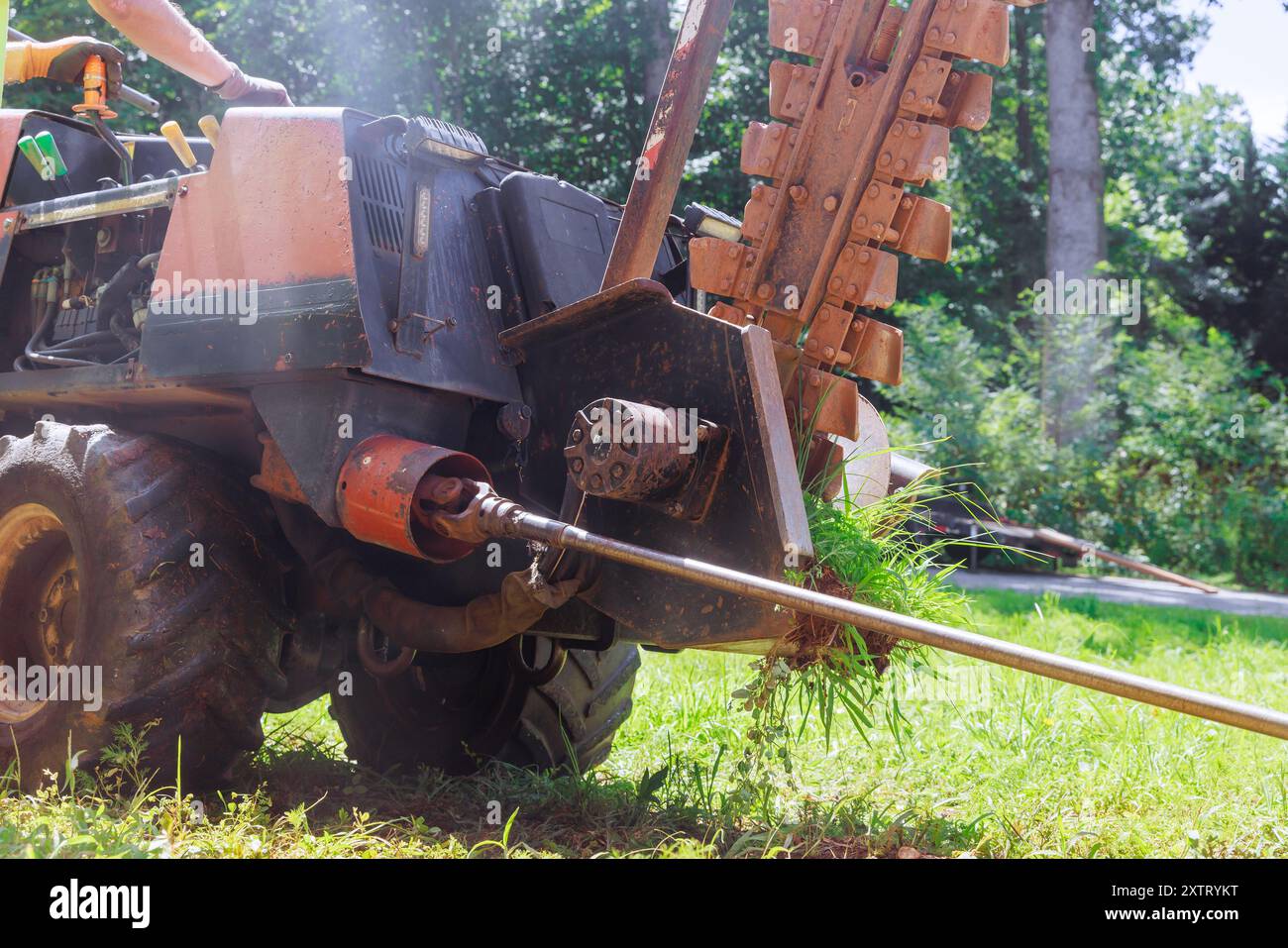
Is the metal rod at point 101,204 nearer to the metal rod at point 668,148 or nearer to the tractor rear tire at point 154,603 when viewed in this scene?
the tractor rear tire at point 154,603

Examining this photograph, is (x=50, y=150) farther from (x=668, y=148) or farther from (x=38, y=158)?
(x=668, y=148)

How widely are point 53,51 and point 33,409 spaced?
1.32 m

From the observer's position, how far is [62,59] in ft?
14.7

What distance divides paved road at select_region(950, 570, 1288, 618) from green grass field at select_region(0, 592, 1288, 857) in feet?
11.5

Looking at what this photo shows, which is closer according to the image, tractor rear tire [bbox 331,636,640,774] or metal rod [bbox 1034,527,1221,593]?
tractor rear tire [bbox 331,636,640,774]

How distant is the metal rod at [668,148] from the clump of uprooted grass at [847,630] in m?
0.82

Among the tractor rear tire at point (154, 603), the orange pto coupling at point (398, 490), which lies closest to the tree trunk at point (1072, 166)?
the orange pto coupling at point (398, 490)

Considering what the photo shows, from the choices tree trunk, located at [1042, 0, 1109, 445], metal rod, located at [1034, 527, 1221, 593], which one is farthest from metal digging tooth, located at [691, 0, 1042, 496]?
tree trunk, located at [1042, 0, 1109, 445]

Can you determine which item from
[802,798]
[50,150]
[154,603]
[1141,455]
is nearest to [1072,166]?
[1141,455]

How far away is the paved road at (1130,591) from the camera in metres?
8.89

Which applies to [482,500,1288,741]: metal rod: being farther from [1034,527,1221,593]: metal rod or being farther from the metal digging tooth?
[1034,527,1221,593]: metal rod

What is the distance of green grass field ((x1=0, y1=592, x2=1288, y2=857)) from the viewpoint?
3.19m

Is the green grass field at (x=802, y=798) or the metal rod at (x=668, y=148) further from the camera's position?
the metal rod at (x=668, y=148)

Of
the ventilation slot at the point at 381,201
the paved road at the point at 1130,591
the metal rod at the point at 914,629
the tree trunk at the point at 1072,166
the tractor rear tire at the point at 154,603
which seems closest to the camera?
the metal rod at the point at 914,629
